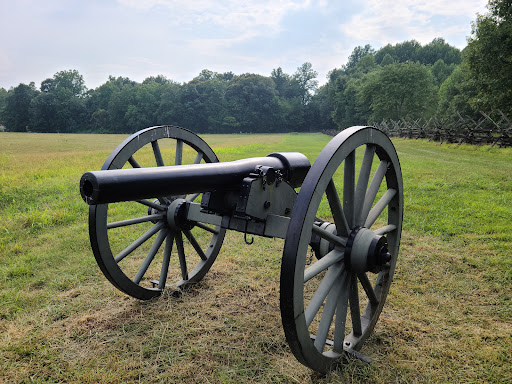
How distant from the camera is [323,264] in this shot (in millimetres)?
2367

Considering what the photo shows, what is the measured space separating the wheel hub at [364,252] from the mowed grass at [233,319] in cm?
79

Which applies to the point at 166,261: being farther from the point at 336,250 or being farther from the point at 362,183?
the point at 362,183

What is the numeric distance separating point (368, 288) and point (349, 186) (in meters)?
0.87

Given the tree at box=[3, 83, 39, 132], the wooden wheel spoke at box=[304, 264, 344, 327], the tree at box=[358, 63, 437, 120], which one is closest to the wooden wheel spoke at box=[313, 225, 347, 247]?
the wooden wheel spoke at box=[304, 264, 344, 327]

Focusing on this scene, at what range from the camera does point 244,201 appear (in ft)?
8.79

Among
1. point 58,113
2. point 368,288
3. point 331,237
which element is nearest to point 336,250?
point 331,237

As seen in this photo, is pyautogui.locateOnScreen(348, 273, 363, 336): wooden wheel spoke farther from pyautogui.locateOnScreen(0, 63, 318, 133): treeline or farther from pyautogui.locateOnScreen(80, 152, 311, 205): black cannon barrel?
pyautogui.locateOnScreen(0, 63, 318, 133): treeline

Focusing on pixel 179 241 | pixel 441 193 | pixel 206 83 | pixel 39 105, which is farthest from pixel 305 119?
pixel 179 241

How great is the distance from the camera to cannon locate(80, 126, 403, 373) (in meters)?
2.07

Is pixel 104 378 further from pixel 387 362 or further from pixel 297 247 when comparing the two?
pixel 387 362

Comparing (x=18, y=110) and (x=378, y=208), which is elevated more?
(x=18, y=110)

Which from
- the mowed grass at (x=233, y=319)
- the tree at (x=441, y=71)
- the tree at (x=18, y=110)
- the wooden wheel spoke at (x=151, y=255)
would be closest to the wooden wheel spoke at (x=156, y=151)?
the wooden wheel spoke at (x=151, y=255)

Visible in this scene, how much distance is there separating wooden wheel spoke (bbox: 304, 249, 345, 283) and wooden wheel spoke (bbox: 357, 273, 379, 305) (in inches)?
10.5

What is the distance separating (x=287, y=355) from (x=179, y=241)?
61.0 inches
